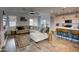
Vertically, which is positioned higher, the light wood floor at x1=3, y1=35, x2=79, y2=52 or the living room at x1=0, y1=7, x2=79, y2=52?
the living room at x1=0, y1=7, x2=79, y2=52

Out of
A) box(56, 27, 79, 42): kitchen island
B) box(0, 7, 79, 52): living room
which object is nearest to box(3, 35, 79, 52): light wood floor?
box(0, 7, 79, 52): living room

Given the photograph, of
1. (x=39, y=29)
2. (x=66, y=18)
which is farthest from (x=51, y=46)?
(x=66, y=18)

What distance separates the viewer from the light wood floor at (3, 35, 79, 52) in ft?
8.62

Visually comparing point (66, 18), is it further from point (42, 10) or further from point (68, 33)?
point (42, 10)

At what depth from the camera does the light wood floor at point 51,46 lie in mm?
2627

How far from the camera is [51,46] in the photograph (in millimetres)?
2658

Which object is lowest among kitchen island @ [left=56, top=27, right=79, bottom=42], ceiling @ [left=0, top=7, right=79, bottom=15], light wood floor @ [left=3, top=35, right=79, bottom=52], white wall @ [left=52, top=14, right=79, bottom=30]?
light wood floor @ [left=3, top=35, right=79, bottom=52]

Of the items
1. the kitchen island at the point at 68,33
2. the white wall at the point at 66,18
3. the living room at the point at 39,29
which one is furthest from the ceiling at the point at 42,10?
the kitchen island at the point at 68,33

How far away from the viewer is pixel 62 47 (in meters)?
2.63

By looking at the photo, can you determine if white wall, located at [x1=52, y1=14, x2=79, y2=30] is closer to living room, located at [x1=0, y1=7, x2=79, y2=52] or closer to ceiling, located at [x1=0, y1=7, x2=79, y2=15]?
living room, located at [x1=0, y1=7, x2=79, y2=52]

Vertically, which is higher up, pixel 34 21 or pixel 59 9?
pixel 59 9
